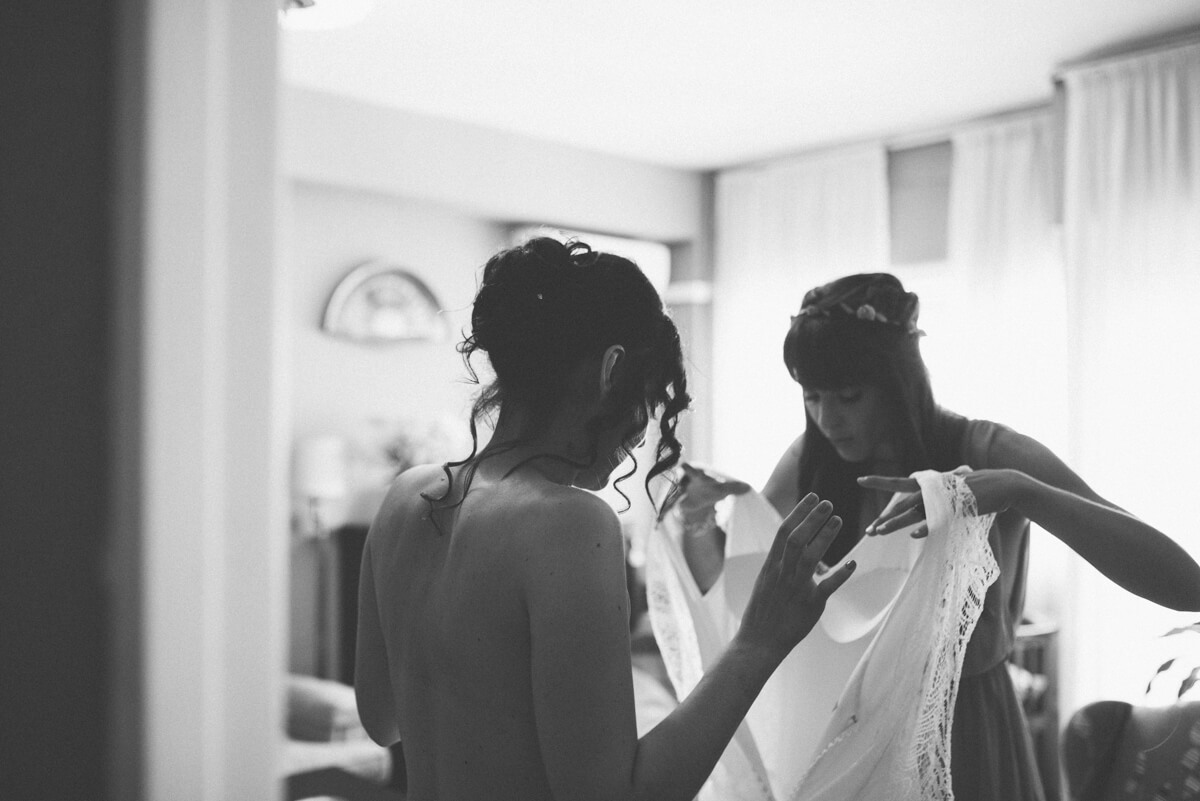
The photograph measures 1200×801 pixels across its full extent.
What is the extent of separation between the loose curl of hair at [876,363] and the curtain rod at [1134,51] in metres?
2.53

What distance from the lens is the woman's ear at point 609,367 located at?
983mm

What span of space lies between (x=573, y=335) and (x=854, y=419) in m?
0.75

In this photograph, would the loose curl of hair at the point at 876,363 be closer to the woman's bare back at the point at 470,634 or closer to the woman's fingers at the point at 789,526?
the woman's fingers at the point at 789,526

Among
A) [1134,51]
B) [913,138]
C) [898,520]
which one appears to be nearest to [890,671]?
[898,520]

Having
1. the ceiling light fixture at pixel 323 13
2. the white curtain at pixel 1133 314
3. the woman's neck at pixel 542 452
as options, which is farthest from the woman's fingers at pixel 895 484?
the white curtain at pixel 1133 314

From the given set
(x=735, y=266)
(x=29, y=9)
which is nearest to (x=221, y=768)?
(x=29, y=9)

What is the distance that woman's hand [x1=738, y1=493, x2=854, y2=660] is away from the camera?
95 cm

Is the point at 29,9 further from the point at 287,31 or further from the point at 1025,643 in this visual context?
the point at 1025,643

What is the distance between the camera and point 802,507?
101 cm

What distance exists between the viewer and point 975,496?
1.25 meters

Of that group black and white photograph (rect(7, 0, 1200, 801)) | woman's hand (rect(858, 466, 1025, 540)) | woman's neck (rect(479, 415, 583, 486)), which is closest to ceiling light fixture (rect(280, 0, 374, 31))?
black and white photograph (rect(7, 0, 1200, 801))

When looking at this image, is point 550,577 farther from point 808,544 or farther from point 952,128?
point 952,128

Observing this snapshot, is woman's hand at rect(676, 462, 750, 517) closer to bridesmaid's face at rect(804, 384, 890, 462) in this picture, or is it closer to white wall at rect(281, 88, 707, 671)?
bridesmaid's face at rect(804, 384, 890, 462)

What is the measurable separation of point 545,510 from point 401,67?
10.5 feet
